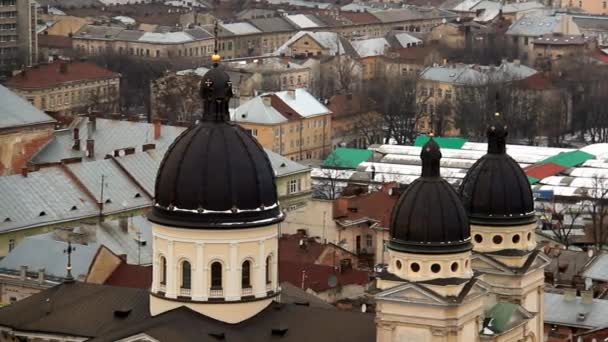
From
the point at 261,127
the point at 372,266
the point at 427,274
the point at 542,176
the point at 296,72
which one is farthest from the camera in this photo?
the point at 296,72

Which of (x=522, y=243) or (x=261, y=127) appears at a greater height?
(x=522, y=243)

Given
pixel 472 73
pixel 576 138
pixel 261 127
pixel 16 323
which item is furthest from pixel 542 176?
pixel 16 323

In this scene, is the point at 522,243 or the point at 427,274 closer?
the point at 427,274

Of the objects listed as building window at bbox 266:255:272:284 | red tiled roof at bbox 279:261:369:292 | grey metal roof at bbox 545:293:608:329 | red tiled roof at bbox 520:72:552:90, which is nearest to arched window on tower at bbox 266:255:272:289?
building window at bbox 266:255:272:284

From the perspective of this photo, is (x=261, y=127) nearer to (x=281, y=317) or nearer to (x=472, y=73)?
(x=472, y=73)

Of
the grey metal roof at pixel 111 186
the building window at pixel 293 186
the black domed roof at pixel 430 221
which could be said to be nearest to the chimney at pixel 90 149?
the grey metal roof at pixel 111 186

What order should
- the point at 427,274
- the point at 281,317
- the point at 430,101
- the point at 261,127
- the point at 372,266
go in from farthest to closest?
the point at 430,101 → the point at 261,127 → the point at 372,266 → the point at 281,317 → the point at 427,274

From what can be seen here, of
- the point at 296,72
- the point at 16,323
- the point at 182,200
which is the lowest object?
the point at 296,72
